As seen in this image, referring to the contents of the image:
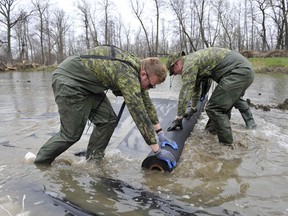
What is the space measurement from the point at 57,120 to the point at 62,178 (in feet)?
12.0

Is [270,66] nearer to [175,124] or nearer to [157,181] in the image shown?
[175,124]

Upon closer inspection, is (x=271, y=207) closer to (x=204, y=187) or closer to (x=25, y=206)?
(x=204, y=187)

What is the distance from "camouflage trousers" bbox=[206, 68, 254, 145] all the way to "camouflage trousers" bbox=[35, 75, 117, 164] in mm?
1666

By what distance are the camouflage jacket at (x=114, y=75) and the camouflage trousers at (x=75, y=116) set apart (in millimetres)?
123

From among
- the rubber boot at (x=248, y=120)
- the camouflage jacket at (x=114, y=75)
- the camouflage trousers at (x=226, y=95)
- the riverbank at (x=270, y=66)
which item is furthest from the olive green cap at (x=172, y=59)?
the riverbank at (x=270, y=66)

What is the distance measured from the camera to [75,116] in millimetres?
3502

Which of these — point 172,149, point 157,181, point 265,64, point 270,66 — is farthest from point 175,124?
point 265,64

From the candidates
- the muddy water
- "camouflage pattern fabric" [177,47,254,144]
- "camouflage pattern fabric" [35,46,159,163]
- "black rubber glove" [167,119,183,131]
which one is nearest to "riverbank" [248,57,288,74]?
"camouflage pattern fabric" [177,47,254,144]

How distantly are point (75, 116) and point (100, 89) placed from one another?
418mm

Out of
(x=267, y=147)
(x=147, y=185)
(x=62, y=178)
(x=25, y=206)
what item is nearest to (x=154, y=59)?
(x=147, y=185)

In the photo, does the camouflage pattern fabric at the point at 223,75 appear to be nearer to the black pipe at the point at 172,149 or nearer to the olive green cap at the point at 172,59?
the olive green cap at the point at 172,59

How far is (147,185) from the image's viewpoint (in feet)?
10.7

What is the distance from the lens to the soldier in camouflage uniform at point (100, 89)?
316cm

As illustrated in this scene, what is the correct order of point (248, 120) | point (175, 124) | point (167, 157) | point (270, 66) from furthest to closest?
1. point (270, 66)
2. point (248, 120)
3. point (175, 124)
4. point (167, 157)
